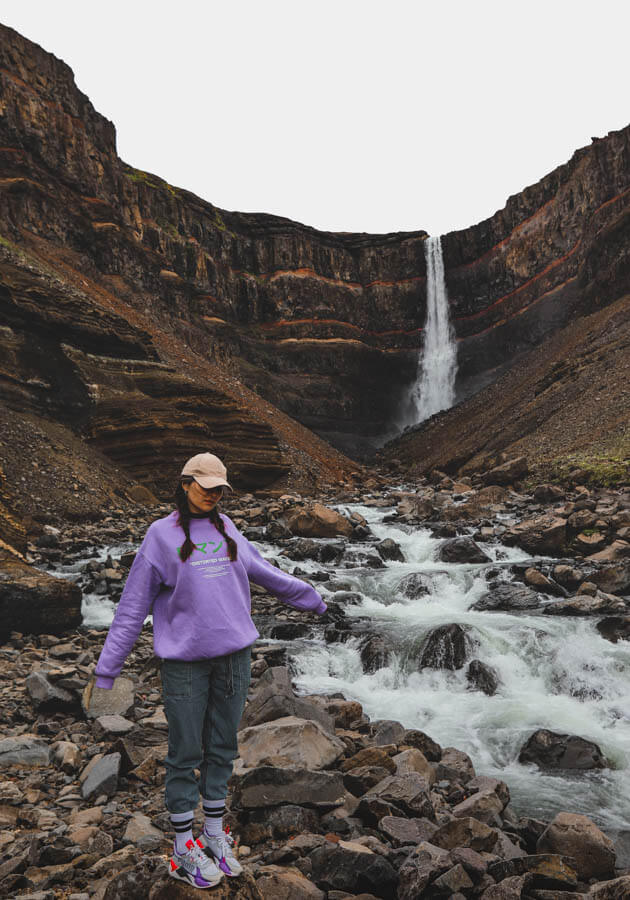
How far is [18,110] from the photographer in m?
36.4

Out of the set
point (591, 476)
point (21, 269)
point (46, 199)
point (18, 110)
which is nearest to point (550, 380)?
point (591, 476)

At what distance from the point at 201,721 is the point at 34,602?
6.51 metres

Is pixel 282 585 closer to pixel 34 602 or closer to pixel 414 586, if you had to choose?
pixel 34 602

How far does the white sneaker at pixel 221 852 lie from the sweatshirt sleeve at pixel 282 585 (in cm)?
128

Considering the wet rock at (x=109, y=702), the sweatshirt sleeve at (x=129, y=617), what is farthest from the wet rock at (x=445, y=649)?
the sweatshirt sleeve at (x=129, y=617)

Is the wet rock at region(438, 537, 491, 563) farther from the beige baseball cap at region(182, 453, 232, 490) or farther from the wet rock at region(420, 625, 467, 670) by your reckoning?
the beige baseball cap at region(182, 453, 232, 490)

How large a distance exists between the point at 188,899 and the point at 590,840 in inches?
116

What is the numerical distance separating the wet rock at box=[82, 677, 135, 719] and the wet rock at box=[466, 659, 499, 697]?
4.81 meters

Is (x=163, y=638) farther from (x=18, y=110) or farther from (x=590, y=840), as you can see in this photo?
(x=18, y=110)

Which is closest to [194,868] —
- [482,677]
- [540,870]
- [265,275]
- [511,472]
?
[540,870]

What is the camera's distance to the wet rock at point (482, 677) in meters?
7.78

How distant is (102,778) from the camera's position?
4.25m

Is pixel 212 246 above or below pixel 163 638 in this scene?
above

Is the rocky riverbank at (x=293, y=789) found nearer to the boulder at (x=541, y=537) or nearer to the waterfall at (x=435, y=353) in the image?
the boulder at (x=541, y=537)
